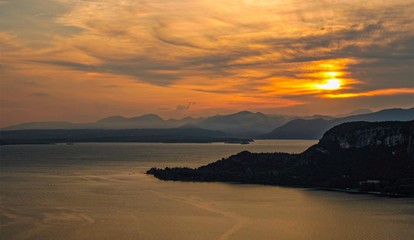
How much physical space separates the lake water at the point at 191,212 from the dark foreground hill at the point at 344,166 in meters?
4.54

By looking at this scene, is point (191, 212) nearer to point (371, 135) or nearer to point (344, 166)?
point (344, 166)

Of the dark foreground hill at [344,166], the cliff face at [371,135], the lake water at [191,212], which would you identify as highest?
the cliff face at [371,135]

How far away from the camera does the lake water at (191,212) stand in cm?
3728

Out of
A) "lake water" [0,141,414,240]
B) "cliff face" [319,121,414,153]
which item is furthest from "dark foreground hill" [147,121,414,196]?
"lake water" [0,141,414,240]

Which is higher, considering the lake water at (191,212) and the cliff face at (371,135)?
the cliff face at (371,135)

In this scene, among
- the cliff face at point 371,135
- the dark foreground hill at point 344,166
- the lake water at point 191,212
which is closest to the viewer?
the lake water at point 191,212

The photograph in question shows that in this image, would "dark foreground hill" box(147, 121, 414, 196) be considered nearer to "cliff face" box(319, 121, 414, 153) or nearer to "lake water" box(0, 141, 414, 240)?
"cliff face" box(319, 121, 414, 153)

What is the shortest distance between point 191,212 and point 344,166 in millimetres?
29390

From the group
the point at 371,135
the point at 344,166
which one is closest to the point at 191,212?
the point at 344,166

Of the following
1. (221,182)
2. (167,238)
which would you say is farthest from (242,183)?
(167,238)

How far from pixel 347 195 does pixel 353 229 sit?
16988 mm

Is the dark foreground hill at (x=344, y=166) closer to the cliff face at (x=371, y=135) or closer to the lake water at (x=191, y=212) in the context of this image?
the cliff face at (x=371, y=135)

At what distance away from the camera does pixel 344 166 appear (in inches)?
2689

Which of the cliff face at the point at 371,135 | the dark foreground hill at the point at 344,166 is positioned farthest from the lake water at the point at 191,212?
the cliff face at the point at 371,135
